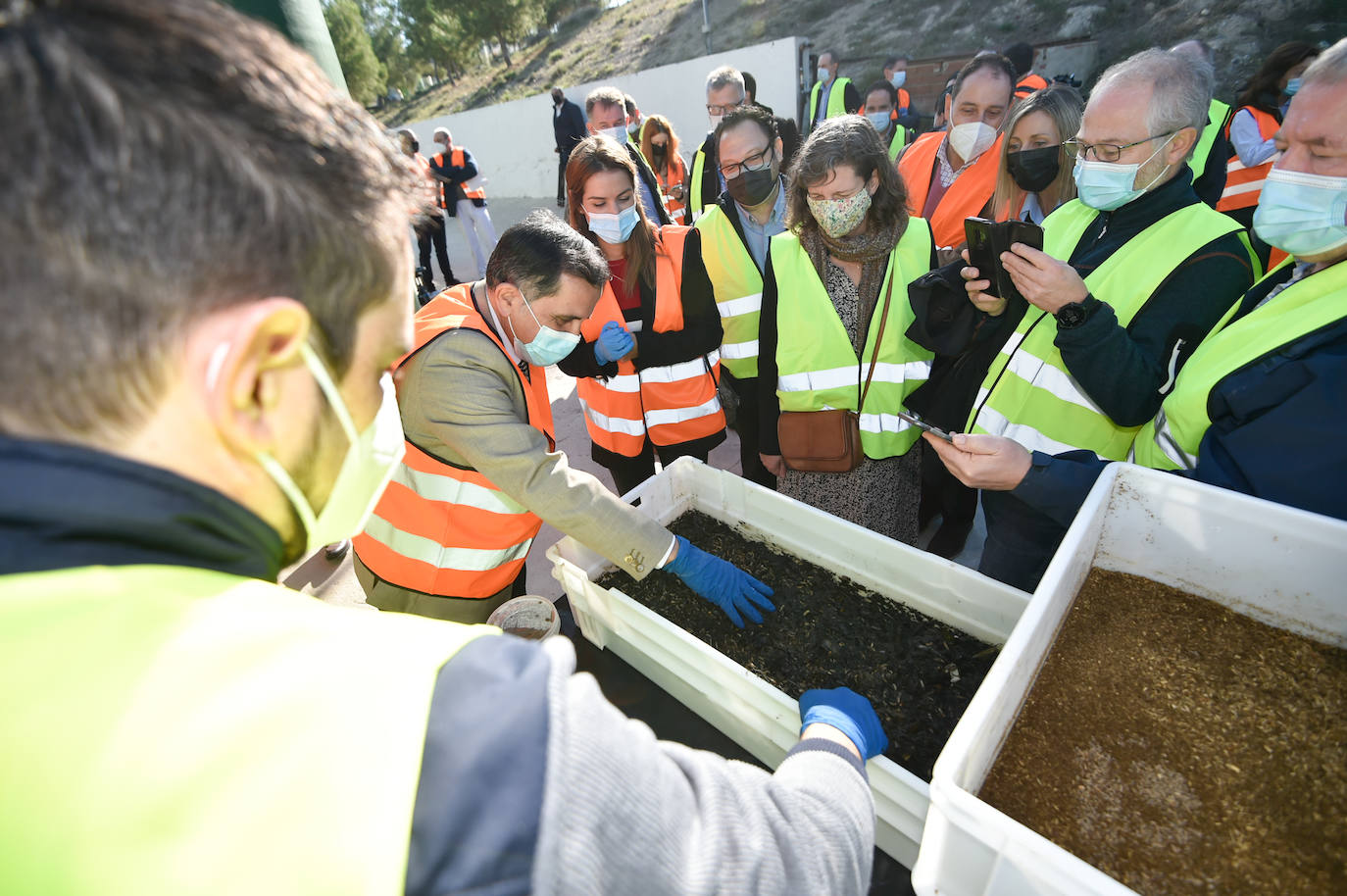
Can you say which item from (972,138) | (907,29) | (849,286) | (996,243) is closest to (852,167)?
(849,286)

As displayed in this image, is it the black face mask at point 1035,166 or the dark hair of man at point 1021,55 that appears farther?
the dark hair of man at point 1021,55

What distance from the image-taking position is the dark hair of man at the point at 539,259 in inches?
67.9

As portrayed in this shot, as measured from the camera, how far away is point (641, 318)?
2529mm

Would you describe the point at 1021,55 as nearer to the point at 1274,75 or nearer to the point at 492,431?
the point at 1274,75

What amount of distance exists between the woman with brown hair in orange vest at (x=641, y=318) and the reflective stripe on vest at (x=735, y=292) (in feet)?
0.27

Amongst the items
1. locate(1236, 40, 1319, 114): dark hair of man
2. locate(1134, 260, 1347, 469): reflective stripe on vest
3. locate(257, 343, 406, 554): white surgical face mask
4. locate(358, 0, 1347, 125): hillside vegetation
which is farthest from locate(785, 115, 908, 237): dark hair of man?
locate(358, 0, 1347, 125): hillside vegetation

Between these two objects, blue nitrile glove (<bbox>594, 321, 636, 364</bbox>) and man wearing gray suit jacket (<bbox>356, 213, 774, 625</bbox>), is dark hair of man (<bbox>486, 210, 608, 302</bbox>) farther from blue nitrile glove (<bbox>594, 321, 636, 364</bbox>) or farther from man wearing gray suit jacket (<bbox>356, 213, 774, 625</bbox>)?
blue nitrile glove (<bbox>594, 321, 636, 364</bbox>)

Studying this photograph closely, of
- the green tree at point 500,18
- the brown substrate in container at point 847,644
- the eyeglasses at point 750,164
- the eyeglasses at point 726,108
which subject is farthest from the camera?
the green tree at point 500,18

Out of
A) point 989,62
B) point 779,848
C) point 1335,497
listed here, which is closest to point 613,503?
point 779,848

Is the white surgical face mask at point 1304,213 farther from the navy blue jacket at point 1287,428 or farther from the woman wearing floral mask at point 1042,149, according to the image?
the woman wearing floral mask at point 1042,149

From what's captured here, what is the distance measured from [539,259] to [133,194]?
1.34 metres

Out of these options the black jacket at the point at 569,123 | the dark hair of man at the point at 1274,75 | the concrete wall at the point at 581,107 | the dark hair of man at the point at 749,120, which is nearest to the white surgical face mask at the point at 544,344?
the dark hair of man at the point at 749,120

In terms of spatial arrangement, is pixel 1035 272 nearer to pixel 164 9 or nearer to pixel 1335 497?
pixel 1335 497

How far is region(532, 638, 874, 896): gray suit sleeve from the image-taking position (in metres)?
0.46
